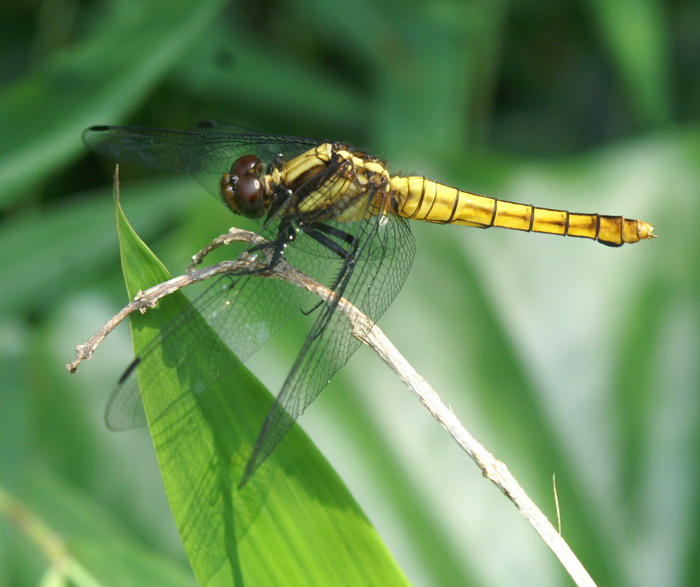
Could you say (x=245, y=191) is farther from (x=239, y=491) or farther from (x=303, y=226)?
(x=239, y=491)

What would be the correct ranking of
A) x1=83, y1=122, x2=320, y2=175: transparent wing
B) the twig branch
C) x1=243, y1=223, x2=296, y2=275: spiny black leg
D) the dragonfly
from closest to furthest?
the twig branch < the dragonfly < x1=243, y1=223, x2=296, y2=275: spiny black leg < x1=83, y1=122, x2=320, y2=175: transparent wing

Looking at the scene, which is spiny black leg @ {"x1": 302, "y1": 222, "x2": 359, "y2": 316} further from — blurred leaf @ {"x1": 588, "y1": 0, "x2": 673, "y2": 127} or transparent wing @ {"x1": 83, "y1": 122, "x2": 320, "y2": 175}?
blurred leaf @ {"x1": 588, "y1": 0, "x2": 673, "y2": 127}

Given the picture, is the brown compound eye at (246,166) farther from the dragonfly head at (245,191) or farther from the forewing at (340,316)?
the forewing at (340,316)

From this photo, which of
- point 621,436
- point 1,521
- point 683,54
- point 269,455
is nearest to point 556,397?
point 621,436

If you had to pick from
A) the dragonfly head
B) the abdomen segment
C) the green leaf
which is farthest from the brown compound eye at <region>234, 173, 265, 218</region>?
the green leaf

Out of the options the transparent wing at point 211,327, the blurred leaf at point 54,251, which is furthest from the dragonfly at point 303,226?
the blurred leaf at point 54,251

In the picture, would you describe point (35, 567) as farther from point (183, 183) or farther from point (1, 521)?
point (183, 183)

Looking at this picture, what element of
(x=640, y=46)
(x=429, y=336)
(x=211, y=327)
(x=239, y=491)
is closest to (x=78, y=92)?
(x=429, y=336)

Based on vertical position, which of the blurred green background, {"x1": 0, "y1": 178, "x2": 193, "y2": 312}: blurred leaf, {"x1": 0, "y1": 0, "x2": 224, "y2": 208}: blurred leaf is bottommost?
the blurred green background
